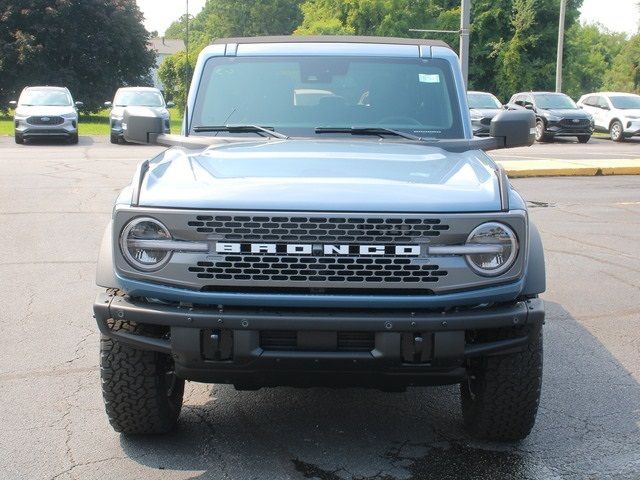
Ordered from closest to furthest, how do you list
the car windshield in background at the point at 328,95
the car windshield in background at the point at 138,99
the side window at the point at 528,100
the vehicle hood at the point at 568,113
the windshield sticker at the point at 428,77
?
the car windshield in background at the point at 328,95 < the windshield sticker at the point at 428,77 < the car windshield in background at the point at 138,99 < the vehicle hood at the point at 568,113 < the side window at the point at 528,100

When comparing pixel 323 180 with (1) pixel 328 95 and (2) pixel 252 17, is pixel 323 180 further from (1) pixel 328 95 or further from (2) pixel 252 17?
(2) pixel 252 17

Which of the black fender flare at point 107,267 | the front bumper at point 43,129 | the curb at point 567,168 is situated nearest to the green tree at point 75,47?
the front bumper at point 43,129

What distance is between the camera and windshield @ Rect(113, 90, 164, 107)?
28984mm

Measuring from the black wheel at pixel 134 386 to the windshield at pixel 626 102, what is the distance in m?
30.0

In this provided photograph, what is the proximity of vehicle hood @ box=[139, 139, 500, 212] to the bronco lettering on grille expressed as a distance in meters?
0.15

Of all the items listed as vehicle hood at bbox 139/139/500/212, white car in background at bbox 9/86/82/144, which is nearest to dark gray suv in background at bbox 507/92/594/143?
white car in background at bbox 9/86/82/144

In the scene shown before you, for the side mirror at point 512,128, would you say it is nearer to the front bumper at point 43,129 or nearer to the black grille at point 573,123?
the front bumper at point 43,129

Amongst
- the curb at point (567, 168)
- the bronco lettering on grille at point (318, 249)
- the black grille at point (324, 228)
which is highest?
the black grille at point (324, 228)

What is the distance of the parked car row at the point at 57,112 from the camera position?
88.8ft

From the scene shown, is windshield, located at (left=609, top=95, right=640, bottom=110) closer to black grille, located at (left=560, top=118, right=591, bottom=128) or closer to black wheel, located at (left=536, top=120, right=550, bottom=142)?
black grille, located at (left=560, top=118, right=591, bottom=128)

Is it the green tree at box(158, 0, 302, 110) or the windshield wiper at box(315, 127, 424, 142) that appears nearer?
the windshield wiper at box(315, 127, 424, 142)

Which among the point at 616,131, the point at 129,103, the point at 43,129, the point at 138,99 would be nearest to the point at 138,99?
the point at 138,99

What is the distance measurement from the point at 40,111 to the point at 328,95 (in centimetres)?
2379

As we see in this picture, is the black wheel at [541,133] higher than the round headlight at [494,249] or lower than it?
lower
